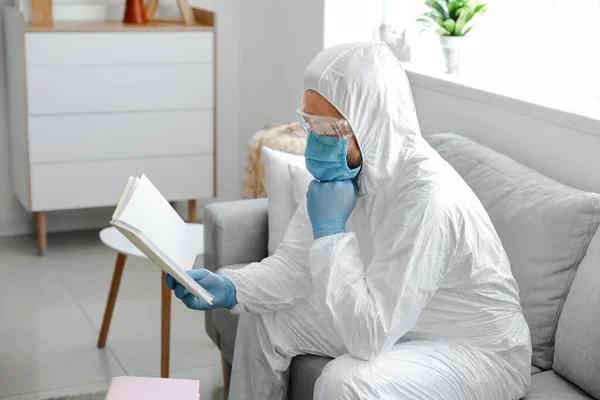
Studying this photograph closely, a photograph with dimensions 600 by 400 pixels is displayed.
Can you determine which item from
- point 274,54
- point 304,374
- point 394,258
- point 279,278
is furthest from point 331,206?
point 274,54

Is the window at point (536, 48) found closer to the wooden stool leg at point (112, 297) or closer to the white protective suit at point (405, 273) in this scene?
the white protective suit at point (405, 273)

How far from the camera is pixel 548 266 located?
2.06m

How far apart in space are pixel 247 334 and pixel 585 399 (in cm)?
83

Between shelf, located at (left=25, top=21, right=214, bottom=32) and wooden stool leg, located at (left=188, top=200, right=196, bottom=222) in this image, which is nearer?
shelf, located at (left=25, top=21, right=214, bottom=32)

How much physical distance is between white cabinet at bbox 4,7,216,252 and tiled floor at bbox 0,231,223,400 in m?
0.26

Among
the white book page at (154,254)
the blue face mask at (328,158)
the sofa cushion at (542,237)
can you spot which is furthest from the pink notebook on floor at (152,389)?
the sofa cushion at (542,237)

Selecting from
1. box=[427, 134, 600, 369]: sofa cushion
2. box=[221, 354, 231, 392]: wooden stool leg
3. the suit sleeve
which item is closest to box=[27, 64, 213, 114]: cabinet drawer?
box=[221, 354, 231, 392]: wooden stool leg

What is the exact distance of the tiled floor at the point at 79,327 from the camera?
2.89 meters

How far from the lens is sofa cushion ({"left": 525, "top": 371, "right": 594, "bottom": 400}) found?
6.22 feet

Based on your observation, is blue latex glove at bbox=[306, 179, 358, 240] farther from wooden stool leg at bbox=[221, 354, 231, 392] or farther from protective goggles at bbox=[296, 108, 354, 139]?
wooden stool leg at bbox=[221, 354, 231, 392]

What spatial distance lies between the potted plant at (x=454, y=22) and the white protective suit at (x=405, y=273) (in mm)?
1248

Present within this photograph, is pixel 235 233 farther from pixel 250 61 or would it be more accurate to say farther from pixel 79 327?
pixel 250 61

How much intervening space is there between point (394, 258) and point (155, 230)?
50 cm

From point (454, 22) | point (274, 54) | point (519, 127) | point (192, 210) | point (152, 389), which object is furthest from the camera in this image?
point (192, 210)
